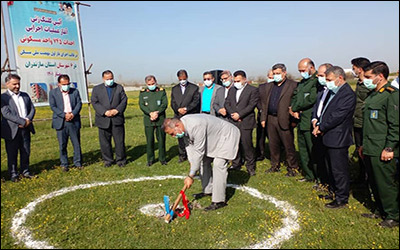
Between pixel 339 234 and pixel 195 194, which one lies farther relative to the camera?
pixel 195 194

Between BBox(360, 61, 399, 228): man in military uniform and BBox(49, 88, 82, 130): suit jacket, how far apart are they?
7.09m

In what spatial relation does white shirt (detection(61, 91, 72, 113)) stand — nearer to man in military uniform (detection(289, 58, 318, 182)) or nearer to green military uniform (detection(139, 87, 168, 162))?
green military uniform (detection(139, 87, 168, 162))

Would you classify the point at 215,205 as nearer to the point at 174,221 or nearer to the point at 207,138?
the point at 174,221

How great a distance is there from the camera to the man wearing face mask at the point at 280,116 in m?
7.80

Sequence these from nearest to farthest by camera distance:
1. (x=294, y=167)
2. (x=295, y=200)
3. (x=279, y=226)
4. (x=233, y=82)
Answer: (x=279, y=226)
(x=295, y=200)
(x=294, y=167)
(x=233, y=82)

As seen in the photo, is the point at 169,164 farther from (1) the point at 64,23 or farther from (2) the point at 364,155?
(1) the point at 64,23

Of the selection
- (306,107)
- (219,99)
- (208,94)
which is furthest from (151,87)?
(306,107)

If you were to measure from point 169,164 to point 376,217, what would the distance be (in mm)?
5558

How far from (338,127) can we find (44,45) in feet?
42.5

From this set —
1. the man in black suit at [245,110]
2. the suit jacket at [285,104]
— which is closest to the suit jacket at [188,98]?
the man in black suit at [245,110]

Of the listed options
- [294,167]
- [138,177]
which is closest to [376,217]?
[294,167]

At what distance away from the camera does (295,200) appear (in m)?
6.46

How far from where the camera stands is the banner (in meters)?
13.1

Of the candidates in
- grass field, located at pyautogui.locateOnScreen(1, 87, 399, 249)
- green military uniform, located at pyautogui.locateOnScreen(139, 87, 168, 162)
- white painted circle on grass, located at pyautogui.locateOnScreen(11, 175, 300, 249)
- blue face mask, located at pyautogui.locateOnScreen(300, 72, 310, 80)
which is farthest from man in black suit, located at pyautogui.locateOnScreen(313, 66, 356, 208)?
green military uniform, located at pyautogui.locateOnScreen(139, 87, 168, 162)
